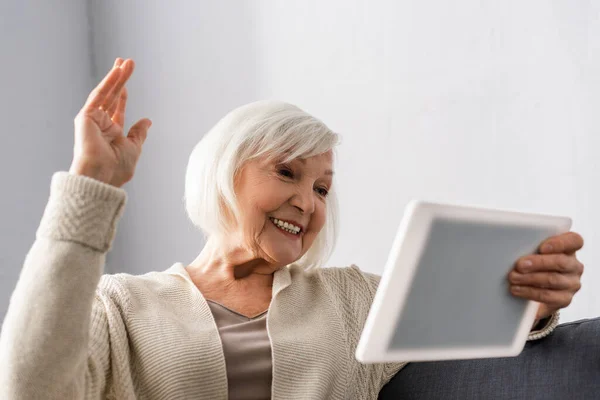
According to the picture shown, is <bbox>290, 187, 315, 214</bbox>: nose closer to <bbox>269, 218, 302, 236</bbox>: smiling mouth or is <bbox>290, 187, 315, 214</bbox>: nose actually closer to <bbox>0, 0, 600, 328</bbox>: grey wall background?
<bbox>269, 218, 302, 236</bbox>: smiling mouth

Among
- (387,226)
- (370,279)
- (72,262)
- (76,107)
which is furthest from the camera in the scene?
(76,107)

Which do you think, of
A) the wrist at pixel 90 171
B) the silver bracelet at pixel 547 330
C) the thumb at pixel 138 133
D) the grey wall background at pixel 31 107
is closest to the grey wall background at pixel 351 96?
the grey wall background at pixel 31 107

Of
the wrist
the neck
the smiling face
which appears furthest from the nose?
the wrist

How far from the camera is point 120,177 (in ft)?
4.00

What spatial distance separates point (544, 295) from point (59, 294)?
2.52ft

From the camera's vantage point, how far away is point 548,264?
1.26 m

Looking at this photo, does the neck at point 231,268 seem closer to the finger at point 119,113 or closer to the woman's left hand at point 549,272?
the finger at point 119,113

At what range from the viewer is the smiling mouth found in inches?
60.8

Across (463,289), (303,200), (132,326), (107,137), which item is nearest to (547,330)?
(463,289)

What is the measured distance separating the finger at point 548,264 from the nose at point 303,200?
1.53ft

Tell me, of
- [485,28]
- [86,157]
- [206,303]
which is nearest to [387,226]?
[485,28]

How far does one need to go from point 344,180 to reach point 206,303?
0.74 meters

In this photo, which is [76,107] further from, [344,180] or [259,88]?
[344,180]

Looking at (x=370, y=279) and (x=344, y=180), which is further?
(x=344, y=180)
